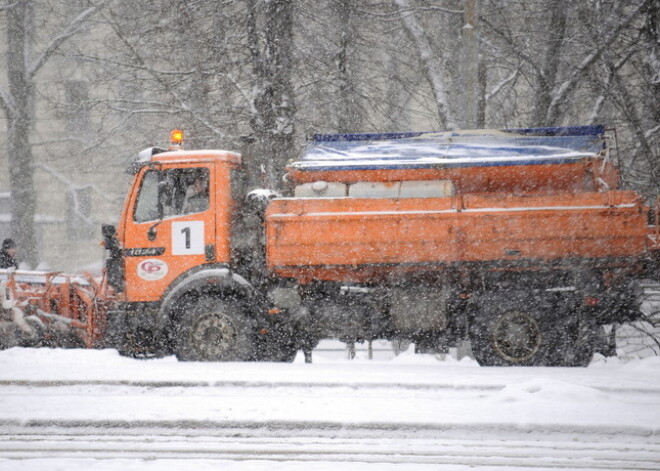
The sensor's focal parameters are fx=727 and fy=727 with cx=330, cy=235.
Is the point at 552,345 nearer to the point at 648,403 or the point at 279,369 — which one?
the point at 648,403

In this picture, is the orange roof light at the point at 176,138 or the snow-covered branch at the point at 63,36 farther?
the snow-covered branch at the point at 63,36

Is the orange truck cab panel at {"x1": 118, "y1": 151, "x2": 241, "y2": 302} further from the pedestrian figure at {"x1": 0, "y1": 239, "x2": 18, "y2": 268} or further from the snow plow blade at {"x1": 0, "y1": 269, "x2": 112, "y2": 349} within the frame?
the pedestrian figure at {"x1": 0, "y1": 239, "x2": 18, "y2": 268}

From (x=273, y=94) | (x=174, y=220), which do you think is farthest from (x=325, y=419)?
(x=273, y=94)

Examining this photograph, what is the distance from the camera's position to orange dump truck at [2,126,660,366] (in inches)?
316

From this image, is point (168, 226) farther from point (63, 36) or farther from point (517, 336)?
point (63, 36)

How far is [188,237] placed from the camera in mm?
8703

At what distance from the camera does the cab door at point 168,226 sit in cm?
869

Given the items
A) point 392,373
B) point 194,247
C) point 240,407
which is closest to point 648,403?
point 392,373

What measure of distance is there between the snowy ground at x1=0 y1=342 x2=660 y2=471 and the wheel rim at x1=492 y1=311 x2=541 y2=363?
0.55 m

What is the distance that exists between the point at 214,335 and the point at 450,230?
9.94ft

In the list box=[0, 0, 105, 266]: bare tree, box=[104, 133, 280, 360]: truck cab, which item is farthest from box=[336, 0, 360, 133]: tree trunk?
box=[0, 0, 105, 266]: bare tree

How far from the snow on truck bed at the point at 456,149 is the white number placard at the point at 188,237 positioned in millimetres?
1401

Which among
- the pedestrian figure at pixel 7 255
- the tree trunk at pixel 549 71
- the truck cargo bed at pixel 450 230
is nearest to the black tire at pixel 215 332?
the truck cargo bed at pixel 450 230

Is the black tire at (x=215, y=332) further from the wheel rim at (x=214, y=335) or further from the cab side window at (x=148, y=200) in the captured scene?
the cab side window at (x=148, y=200)
